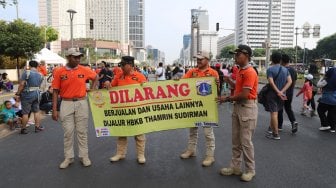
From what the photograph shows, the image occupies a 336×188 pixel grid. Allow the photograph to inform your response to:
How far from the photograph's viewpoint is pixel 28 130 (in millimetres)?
9570

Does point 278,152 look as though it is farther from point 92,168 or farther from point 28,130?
point 28,130

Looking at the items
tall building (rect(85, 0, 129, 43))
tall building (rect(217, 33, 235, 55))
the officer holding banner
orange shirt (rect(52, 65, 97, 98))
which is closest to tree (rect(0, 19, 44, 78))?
orange shirt (rect(52, 65, 97, 98))

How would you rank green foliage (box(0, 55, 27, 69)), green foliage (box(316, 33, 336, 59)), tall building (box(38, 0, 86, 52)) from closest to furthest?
1. green foliage (box(0, 55, 27, 69))
2. green foliage (box(316, 33, 336, 59))
3. tall building (box(38, 0, 86, 52))

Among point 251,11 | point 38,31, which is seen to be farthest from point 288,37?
point 38,31

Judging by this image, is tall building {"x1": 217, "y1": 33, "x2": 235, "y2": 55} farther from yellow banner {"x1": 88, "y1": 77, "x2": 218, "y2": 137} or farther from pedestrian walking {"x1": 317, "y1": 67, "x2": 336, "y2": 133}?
yellow banner {"x1": 88, "y1": 77, "x2": 218, "y2": 137}

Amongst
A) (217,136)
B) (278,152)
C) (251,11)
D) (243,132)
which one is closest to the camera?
(243,132)

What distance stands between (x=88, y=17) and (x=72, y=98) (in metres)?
120

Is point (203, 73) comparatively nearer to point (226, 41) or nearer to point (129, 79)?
point (129, 79)

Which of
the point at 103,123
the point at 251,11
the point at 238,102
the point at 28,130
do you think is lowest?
the point at 28,130

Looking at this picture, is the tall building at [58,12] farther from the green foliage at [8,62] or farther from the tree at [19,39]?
the tree at [19,39]

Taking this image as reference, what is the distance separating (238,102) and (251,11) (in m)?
75.1

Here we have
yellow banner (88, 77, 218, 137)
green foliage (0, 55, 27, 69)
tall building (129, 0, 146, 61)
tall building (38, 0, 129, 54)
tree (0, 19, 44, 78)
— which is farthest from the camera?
tall building (129, 0, 146, 61)

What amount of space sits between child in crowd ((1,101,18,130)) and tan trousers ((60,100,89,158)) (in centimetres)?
407

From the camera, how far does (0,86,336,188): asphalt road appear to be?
525 centimetres
